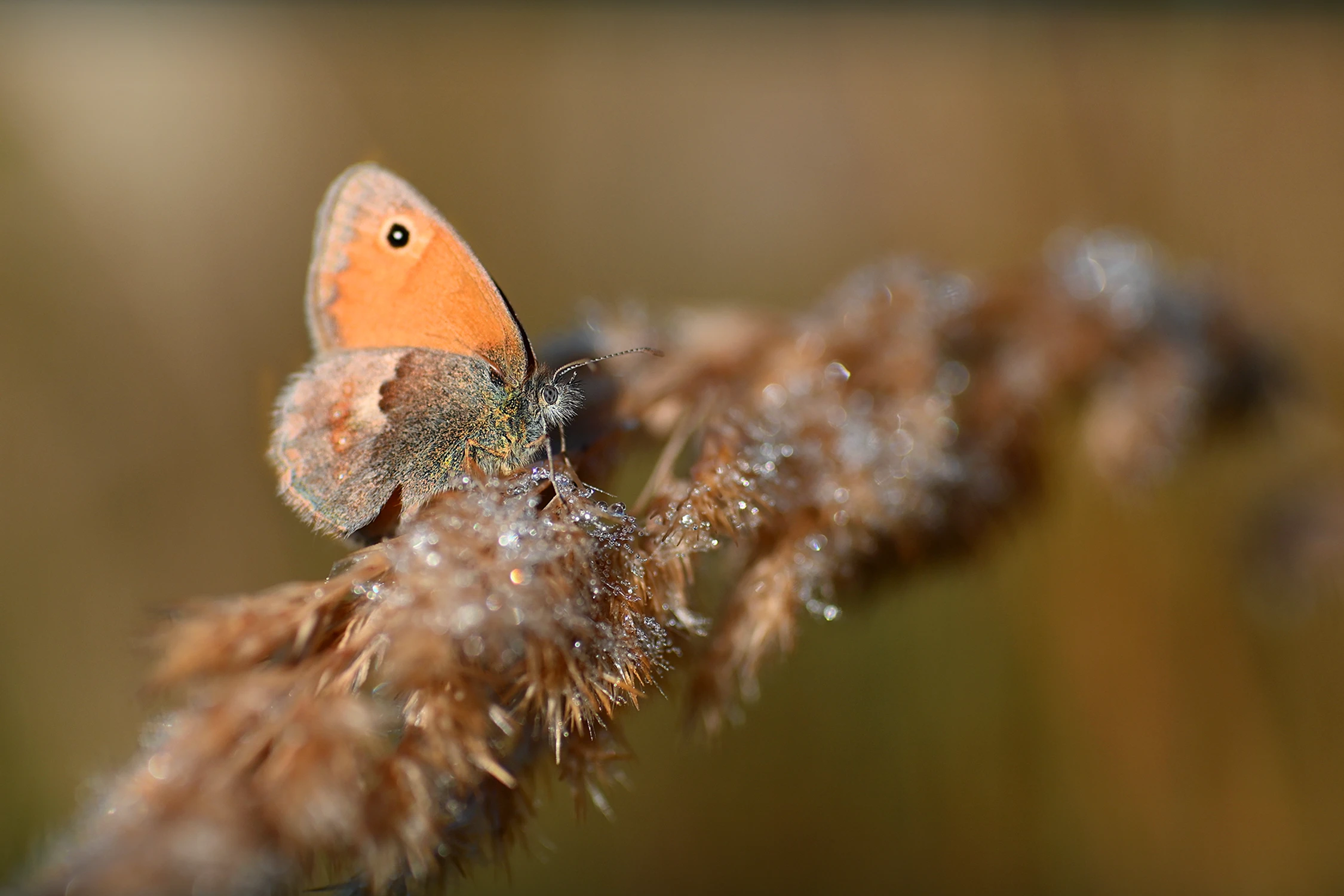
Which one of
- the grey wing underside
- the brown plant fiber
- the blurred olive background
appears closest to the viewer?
the brown plant fiber

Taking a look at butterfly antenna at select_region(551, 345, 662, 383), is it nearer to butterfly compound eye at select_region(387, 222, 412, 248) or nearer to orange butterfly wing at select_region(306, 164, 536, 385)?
orange butterfly wing at select_region(306, 164, 536, 385)

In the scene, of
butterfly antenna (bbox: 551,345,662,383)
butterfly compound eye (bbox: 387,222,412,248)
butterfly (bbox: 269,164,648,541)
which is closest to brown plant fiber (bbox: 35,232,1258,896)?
butterfly antenna (bbox: 551,345,662,383)

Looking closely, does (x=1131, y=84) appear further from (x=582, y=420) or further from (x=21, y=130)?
(x=21, y=130)

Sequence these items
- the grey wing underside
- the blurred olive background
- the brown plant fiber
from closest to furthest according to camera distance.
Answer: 1. the brown plant fiber
2. the grey wing underside
3. the blurred olive background

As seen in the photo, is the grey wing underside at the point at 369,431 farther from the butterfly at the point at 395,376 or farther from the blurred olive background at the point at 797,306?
the blurred olive background at the point at 797,306

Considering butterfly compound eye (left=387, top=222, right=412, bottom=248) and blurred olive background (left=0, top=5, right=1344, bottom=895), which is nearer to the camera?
butterfly compound eye (left=387, top=222, right=412, bottom=248)

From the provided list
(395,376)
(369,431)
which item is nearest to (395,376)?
(395,376)

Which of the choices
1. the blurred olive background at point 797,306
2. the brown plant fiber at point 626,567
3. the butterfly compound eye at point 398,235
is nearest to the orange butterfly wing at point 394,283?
the butterfly compound eye at point 398,235

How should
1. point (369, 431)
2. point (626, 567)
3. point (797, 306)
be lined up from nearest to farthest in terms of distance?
point (626, 567) < point (369, 431) < point (797, 306)

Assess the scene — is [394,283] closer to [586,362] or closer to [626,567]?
[586,362]
